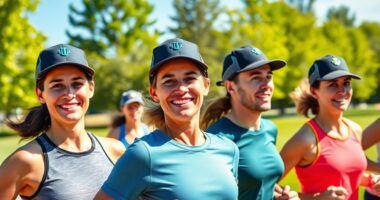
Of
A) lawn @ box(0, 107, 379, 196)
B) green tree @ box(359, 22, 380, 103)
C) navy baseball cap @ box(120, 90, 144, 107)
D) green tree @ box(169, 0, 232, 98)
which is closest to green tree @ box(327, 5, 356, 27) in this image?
green tree @ box(359, 22, 380, 103)

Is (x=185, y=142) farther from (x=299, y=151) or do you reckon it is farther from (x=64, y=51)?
(x=299, y=151)

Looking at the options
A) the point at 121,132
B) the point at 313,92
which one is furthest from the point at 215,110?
the point at 121,132

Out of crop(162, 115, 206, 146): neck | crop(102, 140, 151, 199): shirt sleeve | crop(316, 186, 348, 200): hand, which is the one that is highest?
crop(162, 115, 206, 146): neck

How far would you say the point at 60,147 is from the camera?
3377mm

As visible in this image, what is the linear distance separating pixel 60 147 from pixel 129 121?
5455mm

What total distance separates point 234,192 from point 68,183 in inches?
40.4

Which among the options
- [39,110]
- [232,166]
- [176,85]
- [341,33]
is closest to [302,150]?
[232,166]

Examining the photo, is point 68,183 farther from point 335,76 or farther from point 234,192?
point 335,76

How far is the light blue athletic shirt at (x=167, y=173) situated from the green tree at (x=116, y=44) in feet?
123

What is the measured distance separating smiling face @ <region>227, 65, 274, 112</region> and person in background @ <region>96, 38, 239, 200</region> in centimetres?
110

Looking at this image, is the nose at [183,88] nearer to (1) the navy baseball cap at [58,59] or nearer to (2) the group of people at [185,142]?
(2) the group of people at [185,142]

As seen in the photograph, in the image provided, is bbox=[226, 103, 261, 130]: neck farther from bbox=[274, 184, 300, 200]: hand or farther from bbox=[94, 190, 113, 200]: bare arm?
Result: bbox=[94, 190, 113, 200]: bare arm

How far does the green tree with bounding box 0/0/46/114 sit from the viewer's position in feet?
89.2

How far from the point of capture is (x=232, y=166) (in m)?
3.18
